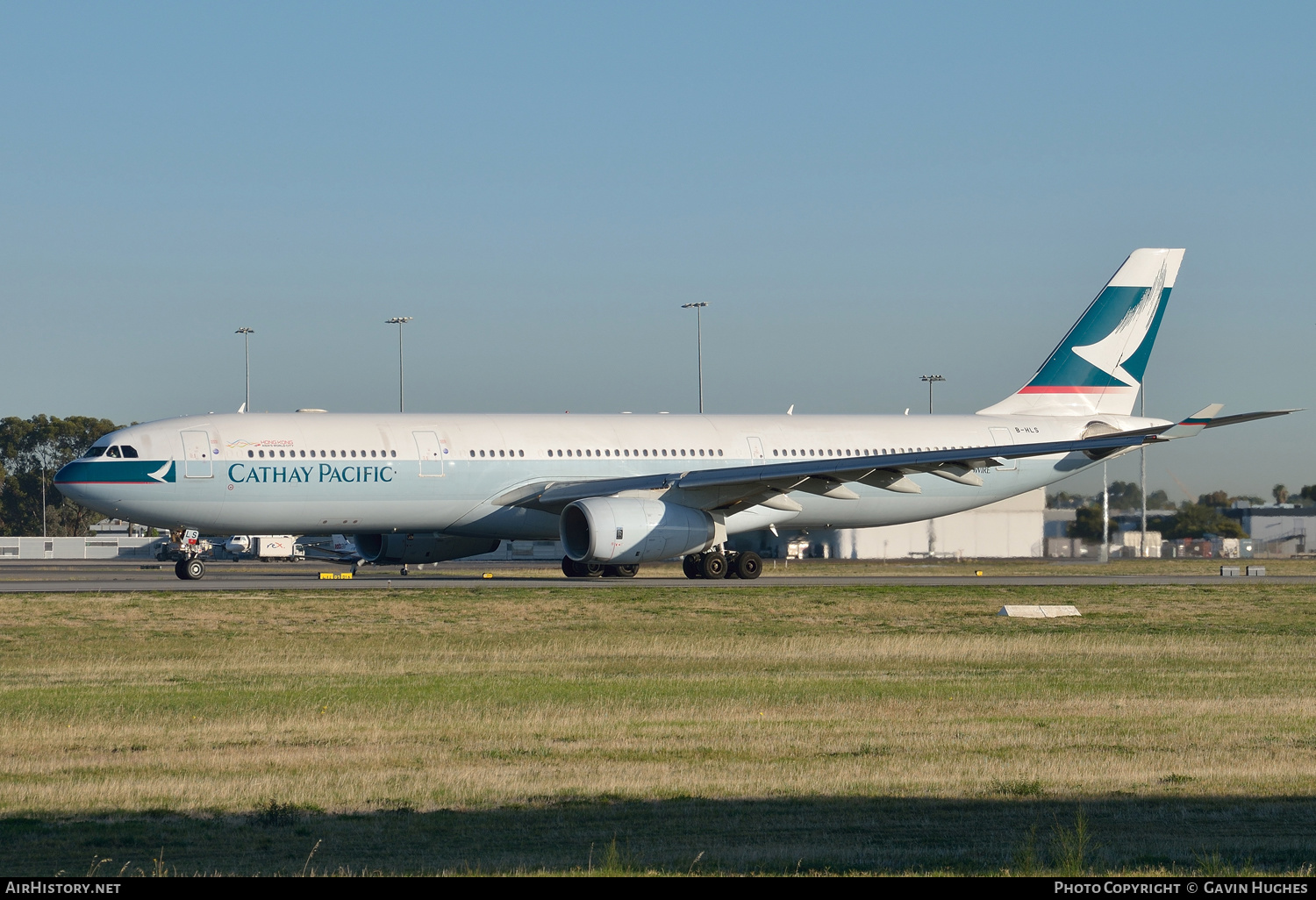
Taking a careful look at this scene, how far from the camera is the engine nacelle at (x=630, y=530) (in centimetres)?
3653

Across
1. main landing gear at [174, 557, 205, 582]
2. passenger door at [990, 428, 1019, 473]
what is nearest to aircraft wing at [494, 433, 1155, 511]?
passenger door at [990, 428, 1019, 473]

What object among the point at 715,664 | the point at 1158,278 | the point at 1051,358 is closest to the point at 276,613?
the point at 715,664

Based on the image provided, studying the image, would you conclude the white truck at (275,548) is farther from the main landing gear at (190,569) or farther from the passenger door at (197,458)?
the passenger door at (197,458)

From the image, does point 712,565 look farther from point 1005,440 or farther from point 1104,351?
point 1104,351

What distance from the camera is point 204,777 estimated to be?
40.2ft

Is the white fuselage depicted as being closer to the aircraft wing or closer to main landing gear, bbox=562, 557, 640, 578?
the aircraft wing

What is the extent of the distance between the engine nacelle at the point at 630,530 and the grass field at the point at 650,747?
387 inches

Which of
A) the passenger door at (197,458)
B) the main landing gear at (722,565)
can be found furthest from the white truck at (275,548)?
the passenger door at (197,458)

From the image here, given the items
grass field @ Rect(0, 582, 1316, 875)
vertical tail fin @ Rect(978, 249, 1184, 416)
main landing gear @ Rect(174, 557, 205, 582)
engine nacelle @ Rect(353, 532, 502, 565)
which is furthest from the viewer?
vertical tail fin @ Rect(978, 249, 1184, 416)

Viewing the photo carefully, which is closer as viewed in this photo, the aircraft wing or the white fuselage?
the white fuselage

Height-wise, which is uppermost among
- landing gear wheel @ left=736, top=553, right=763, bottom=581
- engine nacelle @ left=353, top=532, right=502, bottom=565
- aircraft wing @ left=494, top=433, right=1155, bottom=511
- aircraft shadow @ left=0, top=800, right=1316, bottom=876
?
aircraft wing @ left=494, top=433, right=1155, bottom=511

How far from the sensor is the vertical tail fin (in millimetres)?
48188

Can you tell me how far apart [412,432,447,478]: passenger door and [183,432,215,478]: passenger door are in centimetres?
514

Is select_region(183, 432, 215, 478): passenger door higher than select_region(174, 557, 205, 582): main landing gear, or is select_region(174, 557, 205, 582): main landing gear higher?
select_region(183, 432, 215, 478): passenger door
